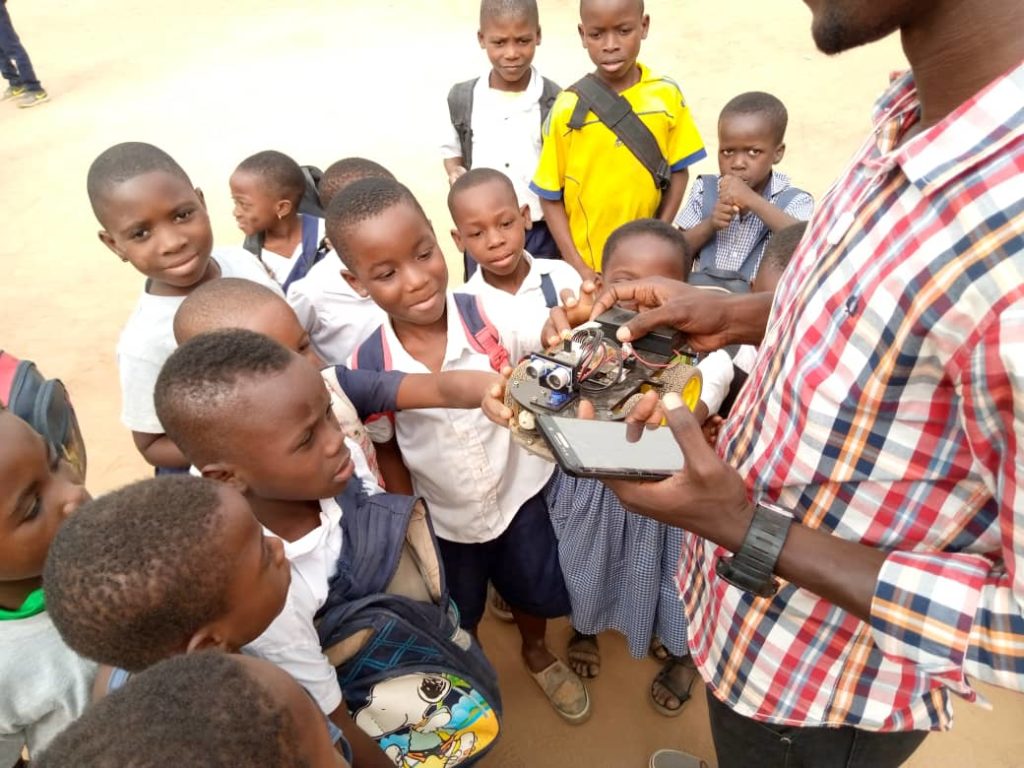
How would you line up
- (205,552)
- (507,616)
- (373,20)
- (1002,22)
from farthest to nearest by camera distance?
(373,20), (507,616), (205,552), (1002,22)

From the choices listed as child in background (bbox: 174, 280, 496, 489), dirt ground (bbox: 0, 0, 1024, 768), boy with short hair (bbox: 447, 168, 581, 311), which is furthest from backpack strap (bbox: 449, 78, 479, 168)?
child in background (bbox: 174, 280, 496, 489)

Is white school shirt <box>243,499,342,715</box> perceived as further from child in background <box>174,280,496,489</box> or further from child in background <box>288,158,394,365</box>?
child in background <box>288,158,394,365</box>

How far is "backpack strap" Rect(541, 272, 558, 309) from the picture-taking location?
8.77 feet

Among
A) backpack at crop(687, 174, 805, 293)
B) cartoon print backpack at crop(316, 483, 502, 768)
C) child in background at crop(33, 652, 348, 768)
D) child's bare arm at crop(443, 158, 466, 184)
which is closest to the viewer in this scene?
child in background at crop(33, 652, 348, 768)

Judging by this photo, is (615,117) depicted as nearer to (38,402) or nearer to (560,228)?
(560,228)

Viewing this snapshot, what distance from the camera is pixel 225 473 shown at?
1.51 m

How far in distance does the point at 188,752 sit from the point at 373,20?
10466 mm

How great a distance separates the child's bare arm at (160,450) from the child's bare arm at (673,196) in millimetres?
2346

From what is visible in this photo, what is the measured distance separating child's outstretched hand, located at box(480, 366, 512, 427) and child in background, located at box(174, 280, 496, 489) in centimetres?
17

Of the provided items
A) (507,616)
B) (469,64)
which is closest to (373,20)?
(469,64)

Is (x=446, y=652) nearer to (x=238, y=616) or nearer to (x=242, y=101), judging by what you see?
(x=238, y=616)

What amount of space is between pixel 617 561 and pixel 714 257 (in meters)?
1.50

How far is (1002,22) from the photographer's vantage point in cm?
90

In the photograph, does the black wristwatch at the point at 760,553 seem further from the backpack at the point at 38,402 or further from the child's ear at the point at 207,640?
the backpack at the point at 38,402
